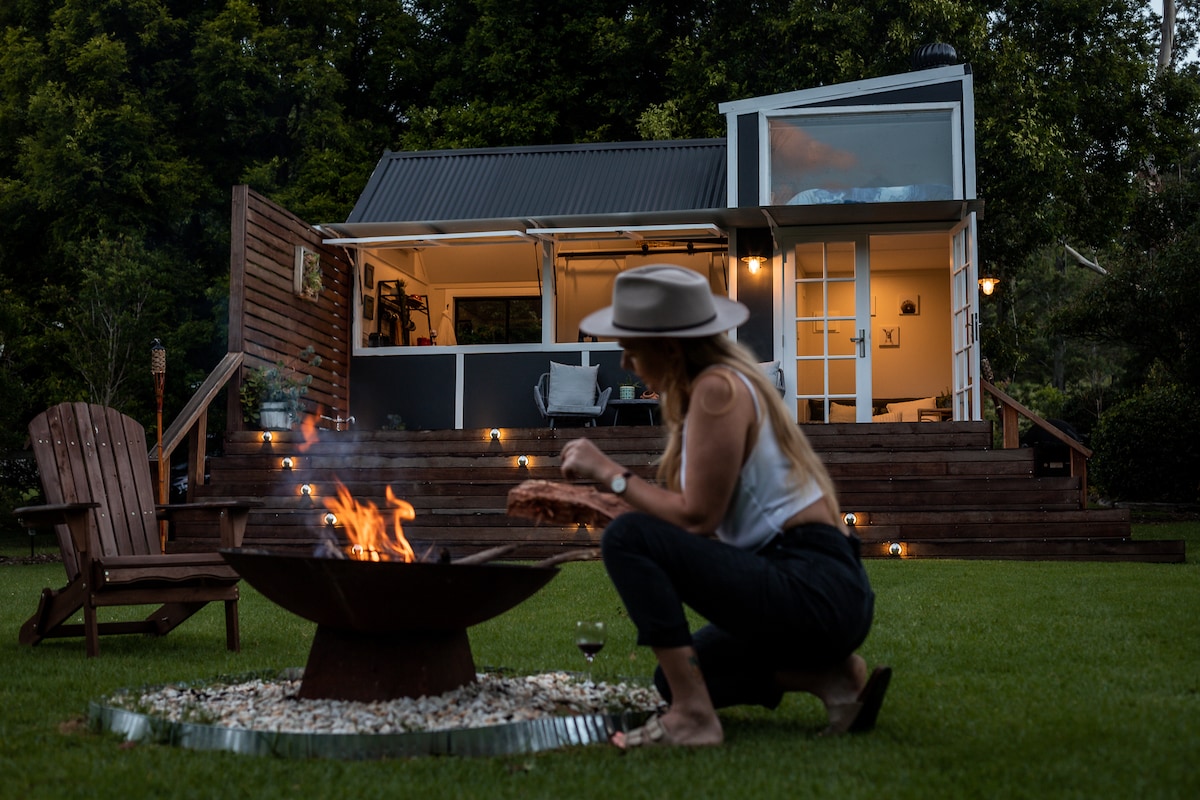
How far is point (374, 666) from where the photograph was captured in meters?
3.58

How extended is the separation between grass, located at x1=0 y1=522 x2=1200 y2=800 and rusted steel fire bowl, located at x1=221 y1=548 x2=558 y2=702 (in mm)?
125

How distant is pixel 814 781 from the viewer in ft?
9.23

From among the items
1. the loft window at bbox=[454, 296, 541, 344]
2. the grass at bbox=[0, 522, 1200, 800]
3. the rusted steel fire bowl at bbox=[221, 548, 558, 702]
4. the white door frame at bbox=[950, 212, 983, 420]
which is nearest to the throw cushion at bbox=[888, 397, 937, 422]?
the white door frame at bbox=[950, 212, 983, 420]

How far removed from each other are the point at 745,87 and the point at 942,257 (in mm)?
4341

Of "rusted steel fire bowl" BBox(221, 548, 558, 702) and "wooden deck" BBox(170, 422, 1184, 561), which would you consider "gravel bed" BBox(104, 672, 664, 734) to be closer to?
"rusted steel fire bowl" BBox(221, 548, 558, 702)

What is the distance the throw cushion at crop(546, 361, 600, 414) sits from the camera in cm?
1250

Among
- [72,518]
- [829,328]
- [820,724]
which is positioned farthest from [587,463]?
[829,328]

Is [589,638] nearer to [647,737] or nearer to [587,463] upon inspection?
[647,737]

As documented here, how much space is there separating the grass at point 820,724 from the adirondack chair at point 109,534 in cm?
16

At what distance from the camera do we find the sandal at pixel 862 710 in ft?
10.7

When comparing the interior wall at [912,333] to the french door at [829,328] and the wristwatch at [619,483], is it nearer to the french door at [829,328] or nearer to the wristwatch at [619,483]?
the french door at [829,328]

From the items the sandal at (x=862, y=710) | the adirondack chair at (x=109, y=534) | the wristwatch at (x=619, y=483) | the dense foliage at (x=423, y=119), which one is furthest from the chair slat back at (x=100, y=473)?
the dense foliage at (x=423, y=119)

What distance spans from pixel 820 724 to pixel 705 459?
1022 millimetres

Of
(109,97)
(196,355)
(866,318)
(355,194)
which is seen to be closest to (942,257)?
(866,318)
